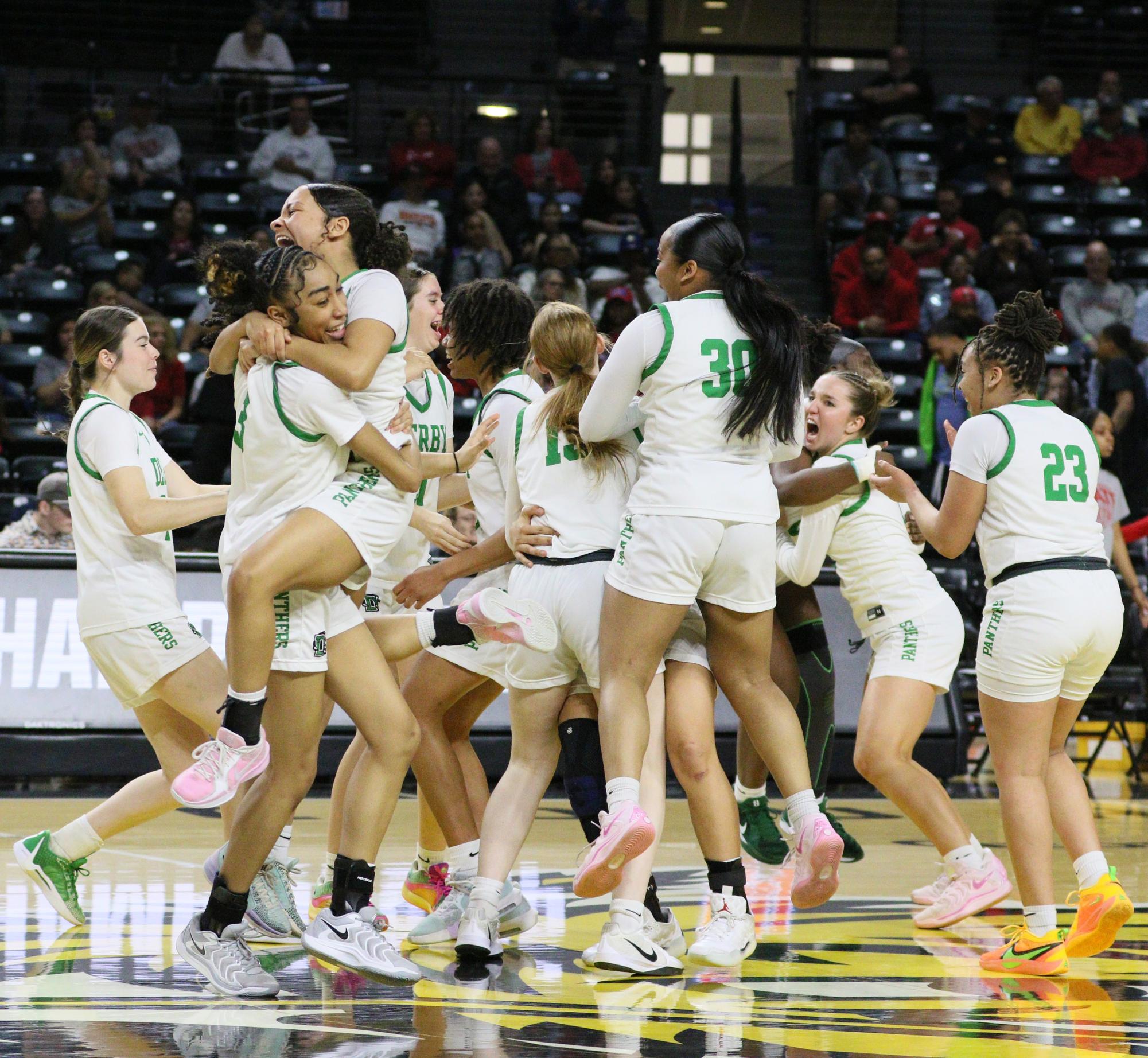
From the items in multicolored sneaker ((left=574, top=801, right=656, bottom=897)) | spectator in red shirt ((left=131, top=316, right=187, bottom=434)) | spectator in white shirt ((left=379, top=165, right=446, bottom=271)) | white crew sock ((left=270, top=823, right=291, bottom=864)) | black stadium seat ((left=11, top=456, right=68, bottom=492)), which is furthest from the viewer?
spectator in white shirt ((left=379, top=165, right=446, bottom=271))

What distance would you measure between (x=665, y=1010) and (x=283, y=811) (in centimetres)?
100

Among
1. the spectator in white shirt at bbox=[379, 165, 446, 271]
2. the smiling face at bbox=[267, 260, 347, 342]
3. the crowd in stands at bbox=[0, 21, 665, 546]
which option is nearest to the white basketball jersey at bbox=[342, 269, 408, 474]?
the smiling face at bbox=[267, 260, 347, 342]

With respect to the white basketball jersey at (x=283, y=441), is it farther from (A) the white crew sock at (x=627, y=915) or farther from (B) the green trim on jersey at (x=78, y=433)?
(A) the white crew sock at (x=627, y=915)

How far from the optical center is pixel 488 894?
3.90 metres

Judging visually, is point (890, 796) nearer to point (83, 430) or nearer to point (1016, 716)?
point (1016, 716)

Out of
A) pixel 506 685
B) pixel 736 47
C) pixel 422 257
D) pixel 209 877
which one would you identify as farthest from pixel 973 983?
pixel 736 47

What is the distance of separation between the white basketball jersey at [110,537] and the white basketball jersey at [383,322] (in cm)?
78

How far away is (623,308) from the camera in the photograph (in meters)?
9.87

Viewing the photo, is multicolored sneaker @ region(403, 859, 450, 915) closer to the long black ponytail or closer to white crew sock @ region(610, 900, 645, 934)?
white crew sock @ region(610, 900, 645, 934)

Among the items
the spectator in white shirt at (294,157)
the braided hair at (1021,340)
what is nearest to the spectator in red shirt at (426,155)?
the spectator in white shirt at (294,157)

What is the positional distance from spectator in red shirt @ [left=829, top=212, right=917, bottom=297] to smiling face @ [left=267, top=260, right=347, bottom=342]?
8.43 m

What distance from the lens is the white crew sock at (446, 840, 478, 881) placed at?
4223mm

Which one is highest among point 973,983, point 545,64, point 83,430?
point 545,64

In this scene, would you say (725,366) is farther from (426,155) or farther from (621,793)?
(426,155)
